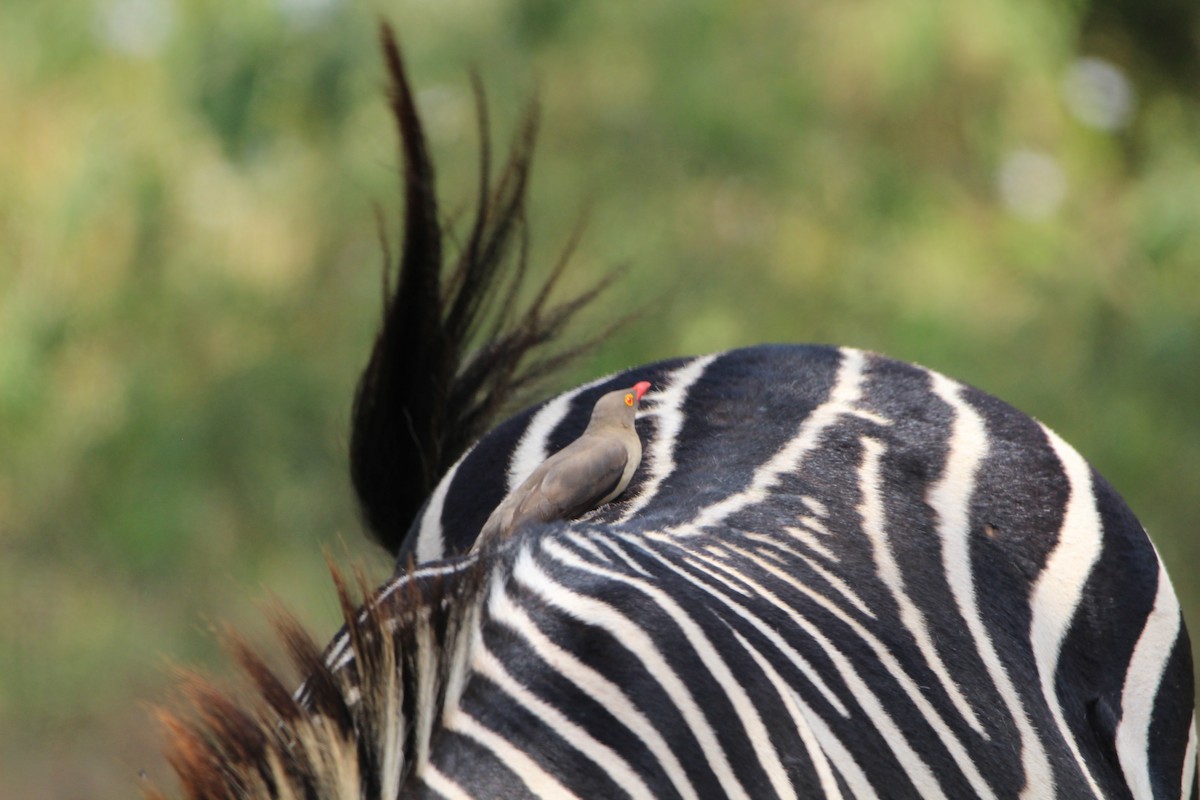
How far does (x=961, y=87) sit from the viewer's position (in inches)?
259

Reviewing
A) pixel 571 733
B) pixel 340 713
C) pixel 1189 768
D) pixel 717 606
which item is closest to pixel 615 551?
pixel 717 606

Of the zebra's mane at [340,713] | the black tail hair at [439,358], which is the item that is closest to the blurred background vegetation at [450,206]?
the black tail hair at [439,358]

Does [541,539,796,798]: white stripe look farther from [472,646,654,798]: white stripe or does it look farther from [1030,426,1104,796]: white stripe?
[1030,426,1104,796]: white stripe

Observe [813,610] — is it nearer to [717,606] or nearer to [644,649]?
[717,606]

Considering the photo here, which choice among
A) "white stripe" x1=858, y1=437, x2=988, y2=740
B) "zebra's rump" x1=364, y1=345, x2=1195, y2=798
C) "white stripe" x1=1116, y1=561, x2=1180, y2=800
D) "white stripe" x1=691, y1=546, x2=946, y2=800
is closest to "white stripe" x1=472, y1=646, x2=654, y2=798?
"zebra's rump" x1=364, y1=345, x2=1195, y2=798

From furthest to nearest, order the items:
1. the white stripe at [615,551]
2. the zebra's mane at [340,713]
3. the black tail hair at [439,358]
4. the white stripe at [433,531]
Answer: the black tail hair at [439,358] < the white stripe at [433,531] < the white stripe at [615,551] < the zebra's mane at [340,713]

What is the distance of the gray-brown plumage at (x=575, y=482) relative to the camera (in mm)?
1546

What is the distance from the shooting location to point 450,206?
5992 millimetres

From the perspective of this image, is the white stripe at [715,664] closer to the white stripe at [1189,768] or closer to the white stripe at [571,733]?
the white stripe at [571,733]

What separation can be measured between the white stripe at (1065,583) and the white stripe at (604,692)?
735 mm

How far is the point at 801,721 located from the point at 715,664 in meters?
0.11

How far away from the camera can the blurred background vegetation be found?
6.22m

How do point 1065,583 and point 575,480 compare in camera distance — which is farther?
point 1065,583

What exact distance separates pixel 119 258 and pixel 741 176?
3044 mm
